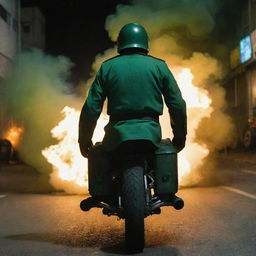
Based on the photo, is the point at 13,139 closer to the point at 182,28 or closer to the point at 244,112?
the point at 244,112

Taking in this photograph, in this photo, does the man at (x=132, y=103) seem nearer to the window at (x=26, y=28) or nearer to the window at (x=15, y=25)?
the window at (x=15, y=25)

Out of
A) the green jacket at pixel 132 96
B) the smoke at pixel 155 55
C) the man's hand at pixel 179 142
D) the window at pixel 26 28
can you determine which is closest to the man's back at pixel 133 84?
the green jacket at pixel 132 96

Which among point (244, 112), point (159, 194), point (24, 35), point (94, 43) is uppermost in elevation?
point (24, 35)

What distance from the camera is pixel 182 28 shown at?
12102 millimetres

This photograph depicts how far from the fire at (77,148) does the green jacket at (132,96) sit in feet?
13.6

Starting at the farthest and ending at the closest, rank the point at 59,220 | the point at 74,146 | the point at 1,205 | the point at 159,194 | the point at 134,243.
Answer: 1. the point at 74,146
2. the point at 1,205
3. the point at 59,220
4. the point at 159,194
5. the point at 134,243

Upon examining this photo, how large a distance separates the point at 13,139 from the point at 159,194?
22.8 m

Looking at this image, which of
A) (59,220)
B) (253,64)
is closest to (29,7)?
(253,64)

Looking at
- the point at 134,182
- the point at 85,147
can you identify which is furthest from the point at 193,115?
the point at 134,182

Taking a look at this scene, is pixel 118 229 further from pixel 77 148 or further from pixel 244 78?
pixel 244 78

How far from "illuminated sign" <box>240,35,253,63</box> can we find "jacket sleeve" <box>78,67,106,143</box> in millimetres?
22719

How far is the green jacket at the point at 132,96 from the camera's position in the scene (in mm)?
4367

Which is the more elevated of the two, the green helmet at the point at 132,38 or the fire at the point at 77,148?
the green helmet at the point at 132,38

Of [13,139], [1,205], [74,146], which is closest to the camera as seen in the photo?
[1,205]
